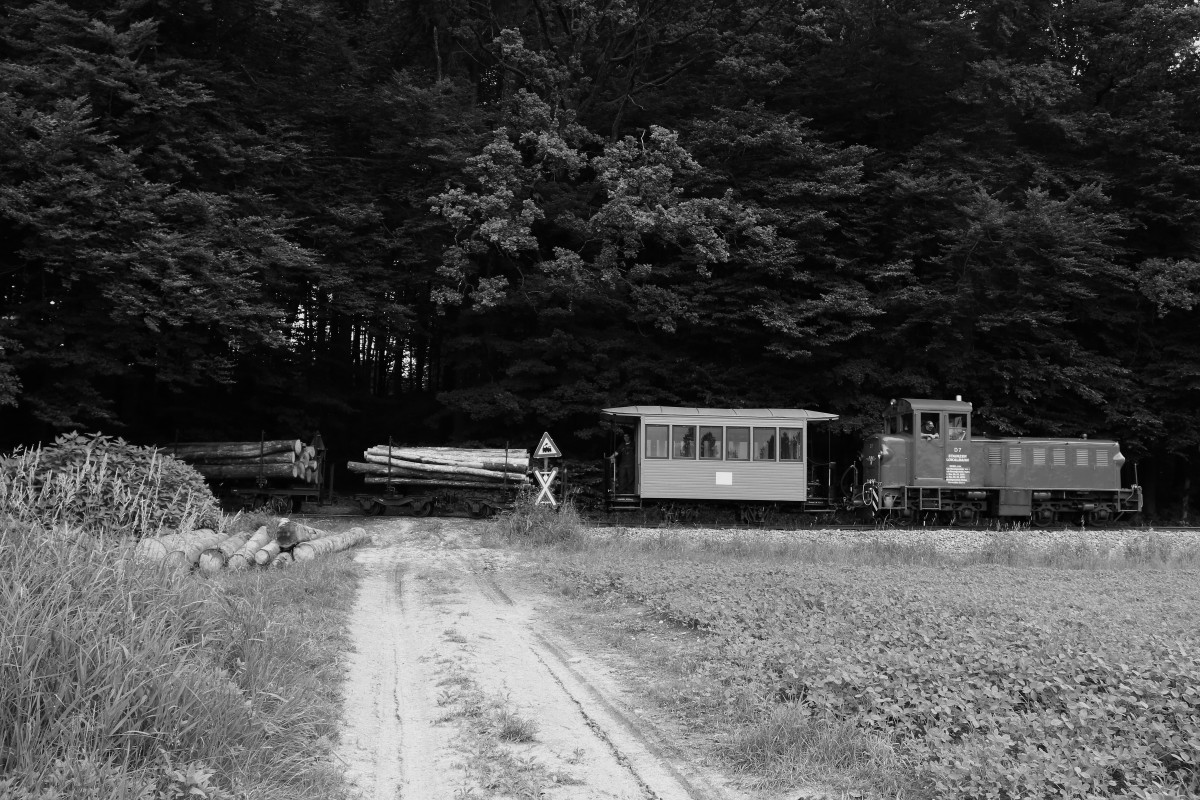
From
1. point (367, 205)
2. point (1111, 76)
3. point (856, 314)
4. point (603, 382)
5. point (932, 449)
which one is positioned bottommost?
point (932, 449)

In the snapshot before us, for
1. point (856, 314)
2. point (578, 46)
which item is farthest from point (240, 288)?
point (856, 314)

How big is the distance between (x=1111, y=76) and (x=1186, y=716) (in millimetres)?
26086

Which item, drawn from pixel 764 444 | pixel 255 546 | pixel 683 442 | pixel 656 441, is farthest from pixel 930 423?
pixel 255 546

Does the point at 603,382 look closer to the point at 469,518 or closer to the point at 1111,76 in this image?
the point at 469,518

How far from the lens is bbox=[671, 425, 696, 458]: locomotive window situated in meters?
20.5

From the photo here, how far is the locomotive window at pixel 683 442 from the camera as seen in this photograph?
20.5 metres

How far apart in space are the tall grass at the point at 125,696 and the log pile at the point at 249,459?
15328 millimetres

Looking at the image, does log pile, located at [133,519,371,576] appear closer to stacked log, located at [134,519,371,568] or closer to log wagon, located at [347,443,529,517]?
stacked log, located at [134,519,371,568]

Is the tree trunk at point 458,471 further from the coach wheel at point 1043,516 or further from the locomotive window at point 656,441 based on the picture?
the coach wheel at point 1043,516

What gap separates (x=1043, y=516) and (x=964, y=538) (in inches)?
232

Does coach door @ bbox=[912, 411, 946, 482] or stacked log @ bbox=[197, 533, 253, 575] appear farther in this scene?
coach door @ bbox=[912, 411, 946, 482]

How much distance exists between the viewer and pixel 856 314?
2341 cm

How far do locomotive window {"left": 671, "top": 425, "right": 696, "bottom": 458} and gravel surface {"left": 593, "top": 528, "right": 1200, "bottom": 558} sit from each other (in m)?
3.03

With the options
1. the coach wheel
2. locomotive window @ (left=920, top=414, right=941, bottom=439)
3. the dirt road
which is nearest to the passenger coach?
locomotive window @ (left=920, top=414, right=941, bottom=439)
